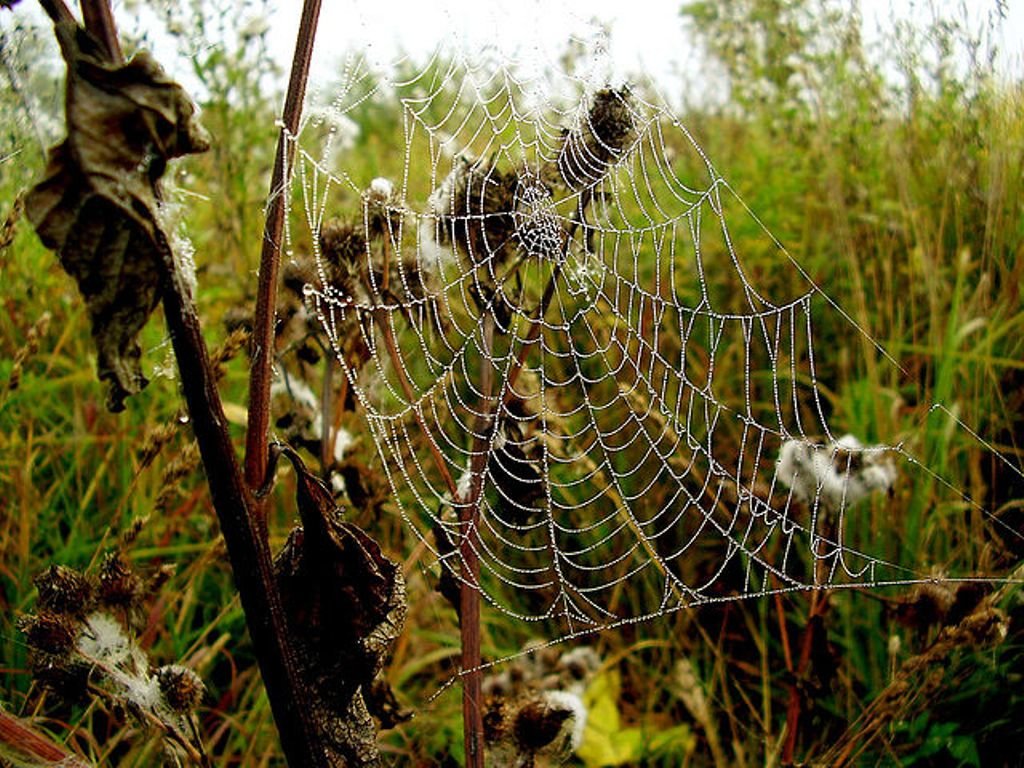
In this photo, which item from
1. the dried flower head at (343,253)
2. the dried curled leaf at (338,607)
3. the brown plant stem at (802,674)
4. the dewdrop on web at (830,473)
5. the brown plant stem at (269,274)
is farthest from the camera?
the dewdrop on web at (830,473)

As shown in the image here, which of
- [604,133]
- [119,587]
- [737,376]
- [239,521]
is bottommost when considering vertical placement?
[119,587]

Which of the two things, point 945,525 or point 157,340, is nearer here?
point 945,525

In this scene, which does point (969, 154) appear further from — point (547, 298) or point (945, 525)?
point (547, 298)

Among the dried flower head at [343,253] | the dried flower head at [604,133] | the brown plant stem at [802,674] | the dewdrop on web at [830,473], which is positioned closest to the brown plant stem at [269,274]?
the dried flower head at [343,253]

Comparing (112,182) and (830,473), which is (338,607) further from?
(830,473)

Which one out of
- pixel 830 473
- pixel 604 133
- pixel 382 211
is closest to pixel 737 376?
pixel 830 473

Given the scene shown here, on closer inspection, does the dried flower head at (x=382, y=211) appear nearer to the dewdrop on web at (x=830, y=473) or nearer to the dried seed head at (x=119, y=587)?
the dried seed head at (x=119, y=587)

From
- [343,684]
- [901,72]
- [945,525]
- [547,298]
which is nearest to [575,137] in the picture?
[547,298]
